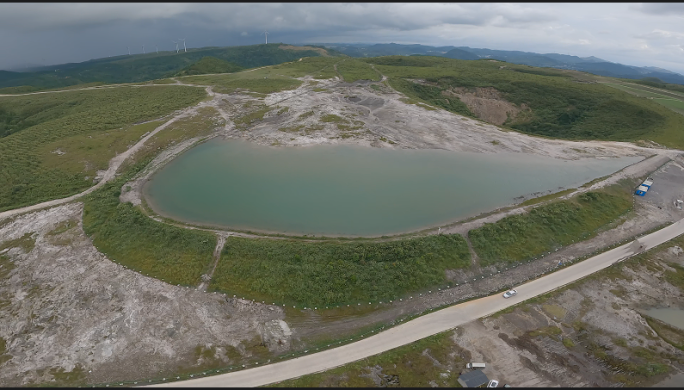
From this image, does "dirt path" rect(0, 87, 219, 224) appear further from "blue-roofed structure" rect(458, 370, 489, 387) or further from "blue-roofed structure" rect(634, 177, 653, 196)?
"blue-roofed structure" rect(634, 177, 653, 196)

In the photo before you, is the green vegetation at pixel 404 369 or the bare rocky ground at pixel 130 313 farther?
the bare rocky ground at pixel 130 313

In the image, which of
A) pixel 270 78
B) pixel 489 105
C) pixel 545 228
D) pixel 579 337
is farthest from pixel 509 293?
pixel 270 78

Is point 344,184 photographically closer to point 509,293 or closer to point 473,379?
point 509,293

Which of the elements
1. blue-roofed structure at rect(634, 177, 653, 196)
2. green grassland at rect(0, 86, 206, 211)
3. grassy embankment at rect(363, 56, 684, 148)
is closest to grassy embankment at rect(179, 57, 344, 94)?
green grassland at rect(0, 86, 206, 211)

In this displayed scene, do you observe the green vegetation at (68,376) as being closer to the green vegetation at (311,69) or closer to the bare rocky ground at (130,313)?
the bare rocky ground at (130,313)

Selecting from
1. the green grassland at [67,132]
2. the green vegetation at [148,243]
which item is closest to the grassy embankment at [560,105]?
the green grassland at [67,132]

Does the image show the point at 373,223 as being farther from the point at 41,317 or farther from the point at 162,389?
the point at 41,317
